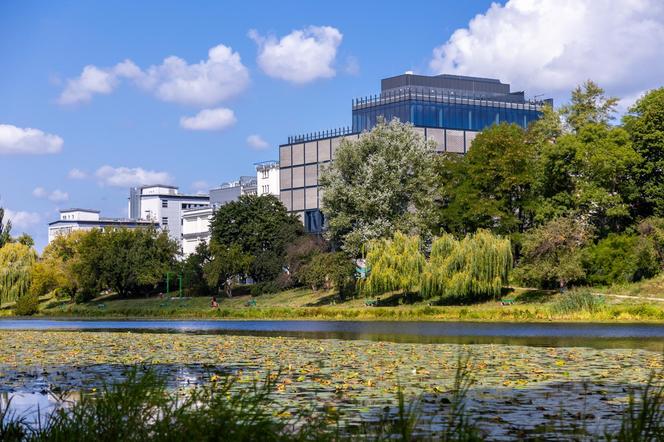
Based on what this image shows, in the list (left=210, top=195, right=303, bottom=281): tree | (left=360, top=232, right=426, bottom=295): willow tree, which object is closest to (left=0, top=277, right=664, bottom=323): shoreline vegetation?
(left=360, top=232, right=426, bottom=295): willow tree

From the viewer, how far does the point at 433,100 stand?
116750mm

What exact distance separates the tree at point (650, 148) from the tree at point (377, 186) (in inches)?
583

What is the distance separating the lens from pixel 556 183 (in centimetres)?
7088

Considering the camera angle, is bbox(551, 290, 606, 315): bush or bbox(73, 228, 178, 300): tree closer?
bbox(551, 290, 606, 315): bush

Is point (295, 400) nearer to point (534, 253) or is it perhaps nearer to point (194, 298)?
point (534, 253)

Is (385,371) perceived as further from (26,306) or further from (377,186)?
(26,306)

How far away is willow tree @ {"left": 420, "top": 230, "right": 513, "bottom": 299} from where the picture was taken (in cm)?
6241

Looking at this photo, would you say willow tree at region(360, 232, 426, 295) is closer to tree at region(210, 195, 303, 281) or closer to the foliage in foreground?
tree at region(210, 195, 303, 281)

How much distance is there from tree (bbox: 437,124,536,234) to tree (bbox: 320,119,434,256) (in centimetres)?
218

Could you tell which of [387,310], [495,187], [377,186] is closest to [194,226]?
[377,186]

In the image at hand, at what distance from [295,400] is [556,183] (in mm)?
58153

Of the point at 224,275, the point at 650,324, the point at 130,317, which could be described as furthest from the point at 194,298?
the point at 650,324

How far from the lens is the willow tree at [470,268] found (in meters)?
62.4

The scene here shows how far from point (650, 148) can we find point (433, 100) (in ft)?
164
